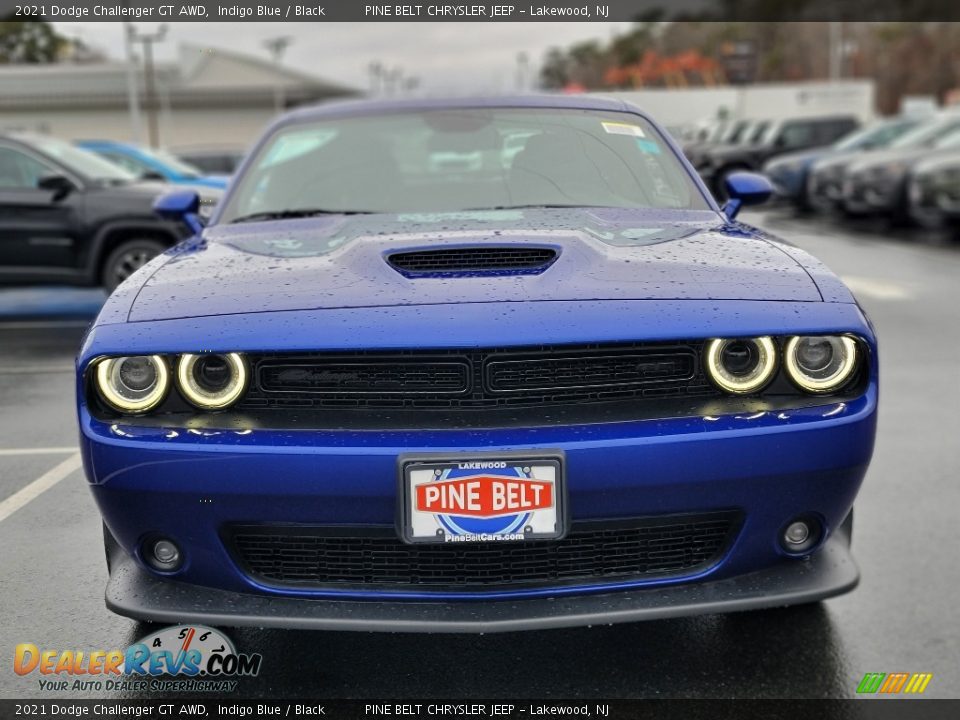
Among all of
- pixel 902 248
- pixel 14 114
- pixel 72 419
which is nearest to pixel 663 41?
pixel 14 114

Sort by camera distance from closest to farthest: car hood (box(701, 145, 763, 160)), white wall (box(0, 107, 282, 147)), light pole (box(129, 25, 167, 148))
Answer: car hood (box(701, 145, 763, 160))
light pole (box(129, 25, 167, 148))
white wall (box(0, 107, 282, 147))

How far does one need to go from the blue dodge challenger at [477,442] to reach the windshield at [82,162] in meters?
6.89

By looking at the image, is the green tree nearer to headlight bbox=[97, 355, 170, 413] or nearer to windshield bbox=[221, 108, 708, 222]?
windshield bbox=[221, 108, 708, 222]

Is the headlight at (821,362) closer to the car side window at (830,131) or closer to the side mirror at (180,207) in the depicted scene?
the side mirror at (180,207)

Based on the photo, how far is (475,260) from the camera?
271 cm

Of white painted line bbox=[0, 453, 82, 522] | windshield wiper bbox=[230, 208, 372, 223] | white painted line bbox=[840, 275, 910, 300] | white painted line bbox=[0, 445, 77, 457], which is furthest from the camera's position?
white painted line bbox=[840, 275, 910, 300]

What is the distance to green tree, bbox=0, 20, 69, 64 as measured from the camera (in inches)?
597

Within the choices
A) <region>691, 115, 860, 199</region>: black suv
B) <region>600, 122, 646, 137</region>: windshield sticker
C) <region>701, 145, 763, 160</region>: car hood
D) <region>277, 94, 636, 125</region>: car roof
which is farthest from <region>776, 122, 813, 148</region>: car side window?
<region>600, 122, 646, 137</region>: windshield sticker

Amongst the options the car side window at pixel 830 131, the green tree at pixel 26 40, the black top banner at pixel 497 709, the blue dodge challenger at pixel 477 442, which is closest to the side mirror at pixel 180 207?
the blue dodge challenger at pixel 477 442

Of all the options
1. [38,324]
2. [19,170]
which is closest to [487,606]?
[38,324]

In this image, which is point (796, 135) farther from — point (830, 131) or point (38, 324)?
point (38, 324)

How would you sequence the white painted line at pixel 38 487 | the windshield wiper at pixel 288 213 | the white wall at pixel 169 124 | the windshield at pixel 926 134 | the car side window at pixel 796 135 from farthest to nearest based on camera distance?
the white wall at pixel 169 124
the car side window at pixel 796 135
the windshield at pixel 926 134
the white painted line at pixel 38 487
the windshield wiper at pixel 288 213

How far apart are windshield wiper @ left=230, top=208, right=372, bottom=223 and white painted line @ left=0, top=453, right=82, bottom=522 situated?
4.82 ft

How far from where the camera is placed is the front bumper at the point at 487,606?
2.29m
